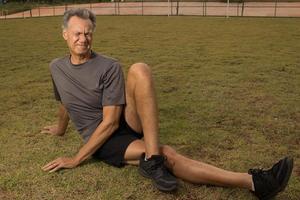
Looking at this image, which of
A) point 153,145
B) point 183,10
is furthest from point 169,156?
point 183,10

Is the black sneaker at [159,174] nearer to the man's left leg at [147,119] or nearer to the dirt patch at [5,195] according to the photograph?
the man's left leg at [147,119]

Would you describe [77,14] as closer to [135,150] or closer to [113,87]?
[113,87]

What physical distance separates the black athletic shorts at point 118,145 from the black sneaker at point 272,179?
103 cm

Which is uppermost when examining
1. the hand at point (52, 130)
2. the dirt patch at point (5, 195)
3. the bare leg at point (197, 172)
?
the bare leg at point (197, 172)

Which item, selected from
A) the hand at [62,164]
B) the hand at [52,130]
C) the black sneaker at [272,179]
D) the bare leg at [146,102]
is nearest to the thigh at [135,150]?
the bare leg at [146,102]

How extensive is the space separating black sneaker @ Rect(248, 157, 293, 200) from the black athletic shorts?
1.03m

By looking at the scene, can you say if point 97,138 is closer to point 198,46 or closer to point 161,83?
point 161,83

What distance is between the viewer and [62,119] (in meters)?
4.30

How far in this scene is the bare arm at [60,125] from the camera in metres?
4.13

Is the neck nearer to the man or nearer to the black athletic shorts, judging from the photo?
the man

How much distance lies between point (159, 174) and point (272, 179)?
0.81 metres

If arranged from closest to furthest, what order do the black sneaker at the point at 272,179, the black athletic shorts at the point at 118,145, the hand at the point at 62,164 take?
the black sneaker at the point at 272,179
the black athletic shorts at the point at 118,145
the hand at the point at 62,164

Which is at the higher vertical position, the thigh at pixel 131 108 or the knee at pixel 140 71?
the knee at pixel 140 71

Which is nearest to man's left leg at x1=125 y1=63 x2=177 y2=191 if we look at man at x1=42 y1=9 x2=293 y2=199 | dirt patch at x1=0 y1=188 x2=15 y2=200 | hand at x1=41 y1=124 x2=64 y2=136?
man at x1=42 y1=9 x2=293 y2=199
